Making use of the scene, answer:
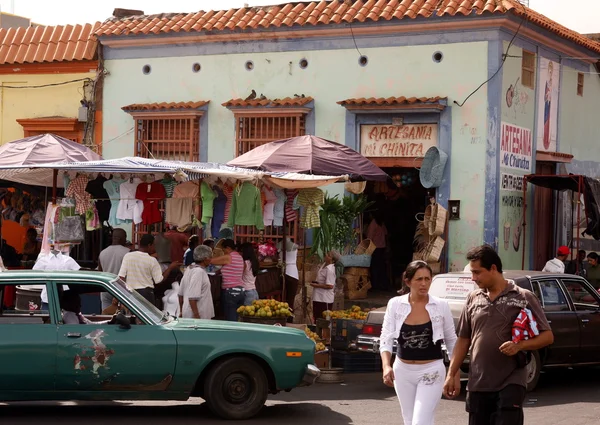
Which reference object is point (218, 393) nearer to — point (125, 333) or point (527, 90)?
point (125, 333)

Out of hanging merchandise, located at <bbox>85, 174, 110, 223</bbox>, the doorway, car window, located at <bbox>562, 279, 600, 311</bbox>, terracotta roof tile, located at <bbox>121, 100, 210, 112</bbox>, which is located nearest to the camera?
car window, located at <bbox>562, 279, 600, 311</bbox>

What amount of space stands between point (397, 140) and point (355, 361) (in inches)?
254

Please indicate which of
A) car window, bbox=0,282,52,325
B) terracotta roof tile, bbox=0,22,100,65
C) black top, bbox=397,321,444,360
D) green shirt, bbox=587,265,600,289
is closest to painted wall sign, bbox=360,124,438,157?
green shirt, bbox=587,265,600,289

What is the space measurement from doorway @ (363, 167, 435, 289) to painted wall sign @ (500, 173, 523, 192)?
70.3 inches

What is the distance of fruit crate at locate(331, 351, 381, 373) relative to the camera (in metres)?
14.2

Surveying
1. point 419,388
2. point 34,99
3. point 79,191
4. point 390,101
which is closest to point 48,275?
point 419,388

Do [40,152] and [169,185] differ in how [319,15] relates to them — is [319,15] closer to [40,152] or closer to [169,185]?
[169,185]

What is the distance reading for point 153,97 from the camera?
2233cm

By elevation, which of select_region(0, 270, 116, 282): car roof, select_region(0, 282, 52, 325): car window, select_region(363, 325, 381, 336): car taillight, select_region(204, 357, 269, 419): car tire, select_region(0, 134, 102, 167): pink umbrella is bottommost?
select_region(204, 357, 269, 419): car tire

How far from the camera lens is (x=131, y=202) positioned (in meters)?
16.9

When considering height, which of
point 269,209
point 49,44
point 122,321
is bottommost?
point 122,321

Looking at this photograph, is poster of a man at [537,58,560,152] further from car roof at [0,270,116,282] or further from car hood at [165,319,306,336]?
car roof at [0,270,116,282]

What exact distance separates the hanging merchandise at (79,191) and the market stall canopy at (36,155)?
2.44 ft

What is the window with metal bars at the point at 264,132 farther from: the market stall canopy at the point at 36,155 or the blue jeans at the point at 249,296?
the blue jeans at the point at 249,296
